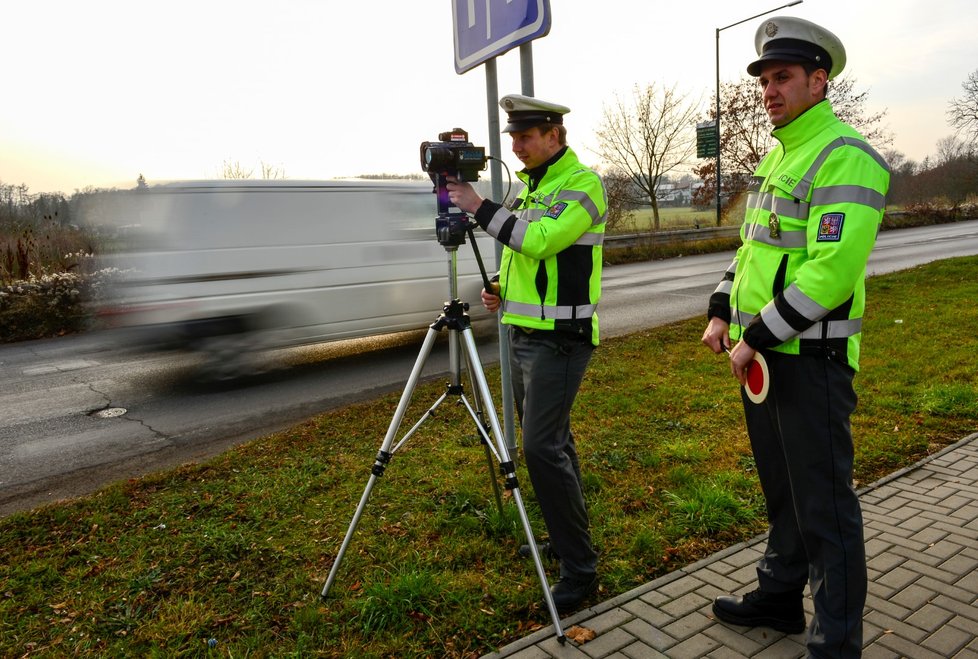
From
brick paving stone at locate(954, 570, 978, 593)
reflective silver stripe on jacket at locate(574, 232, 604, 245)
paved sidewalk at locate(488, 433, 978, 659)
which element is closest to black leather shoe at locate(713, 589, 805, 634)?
paved sidewalk at locate(488, 433, 978, 659)

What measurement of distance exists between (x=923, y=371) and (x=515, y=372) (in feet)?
15.8

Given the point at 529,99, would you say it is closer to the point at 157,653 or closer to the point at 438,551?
the point at 438,551

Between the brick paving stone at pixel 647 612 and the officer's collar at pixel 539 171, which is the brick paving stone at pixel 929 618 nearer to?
the brick paving stone at pixel 647 612

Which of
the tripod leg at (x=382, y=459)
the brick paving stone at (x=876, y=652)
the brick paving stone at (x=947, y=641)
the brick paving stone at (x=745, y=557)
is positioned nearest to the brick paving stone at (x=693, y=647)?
the brick paving stone at (x=876, y=652)

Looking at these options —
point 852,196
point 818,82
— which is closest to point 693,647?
point 852,196

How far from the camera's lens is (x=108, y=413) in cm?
654

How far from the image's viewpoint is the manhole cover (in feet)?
21.1

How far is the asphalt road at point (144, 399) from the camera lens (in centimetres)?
519

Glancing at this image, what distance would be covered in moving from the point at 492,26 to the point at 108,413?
17.3 ft

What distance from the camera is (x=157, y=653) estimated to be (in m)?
2.65

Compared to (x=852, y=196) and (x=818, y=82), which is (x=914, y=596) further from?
(x=818, y=82)

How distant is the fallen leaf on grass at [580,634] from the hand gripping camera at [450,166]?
1593 mm

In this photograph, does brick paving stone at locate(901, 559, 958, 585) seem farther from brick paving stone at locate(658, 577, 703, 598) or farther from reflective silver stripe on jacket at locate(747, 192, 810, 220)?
reflective silver stripe on jacket at locate(747, 192, 810, 220)

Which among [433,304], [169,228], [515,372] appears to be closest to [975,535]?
[515,372]
